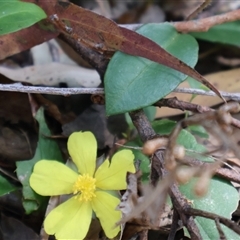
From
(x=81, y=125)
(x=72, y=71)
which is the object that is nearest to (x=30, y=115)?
(x=81, y=125)

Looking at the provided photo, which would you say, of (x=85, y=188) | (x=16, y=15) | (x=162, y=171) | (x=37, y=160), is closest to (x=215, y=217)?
(x=162, y=171)

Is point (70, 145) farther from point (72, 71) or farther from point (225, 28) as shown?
point (225, 28)

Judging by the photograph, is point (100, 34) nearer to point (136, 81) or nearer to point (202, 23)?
point (136, 81)

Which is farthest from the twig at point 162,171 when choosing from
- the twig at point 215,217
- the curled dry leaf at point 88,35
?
the curled dry leaf at point 88,35

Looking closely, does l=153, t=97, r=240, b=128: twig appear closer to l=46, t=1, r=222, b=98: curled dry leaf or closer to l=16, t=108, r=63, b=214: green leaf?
l=46, t=1, r=222, b=98: curled dry leaf

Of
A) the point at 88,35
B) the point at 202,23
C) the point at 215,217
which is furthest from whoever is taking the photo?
the point at 202,23

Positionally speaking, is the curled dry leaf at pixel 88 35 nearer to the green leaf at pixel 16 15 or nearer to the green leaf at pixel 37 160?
the green leaf at pixel 16 15

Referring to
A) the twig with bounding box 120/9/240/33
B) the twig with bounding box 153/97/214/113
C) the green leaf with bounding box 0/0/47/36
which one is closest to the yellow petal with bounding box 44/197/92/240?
the twig with bounding box 153/97/214/113
